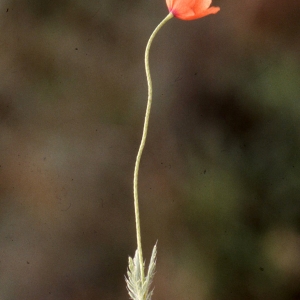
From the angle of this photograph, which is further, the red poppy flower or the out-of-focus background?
the out-of-focus background

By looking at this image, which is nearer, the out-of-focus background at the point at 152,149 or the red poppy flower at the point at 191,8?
the red poppy flower at the point at 191,8

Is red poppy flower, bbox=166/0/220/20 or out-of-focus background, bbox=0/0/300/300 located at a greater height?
red poppy flower, bbox=166/0/220/20

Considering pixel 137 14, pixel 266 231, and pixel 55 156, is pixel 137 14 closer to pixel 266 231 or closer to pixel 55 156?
pixel 55 156

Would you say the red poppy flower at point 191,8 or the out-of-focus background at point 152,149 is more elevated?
the red poppy flower at point 191,8

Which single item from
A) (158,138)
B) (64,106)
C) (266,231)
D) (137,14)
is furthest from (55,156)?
(266,231)
